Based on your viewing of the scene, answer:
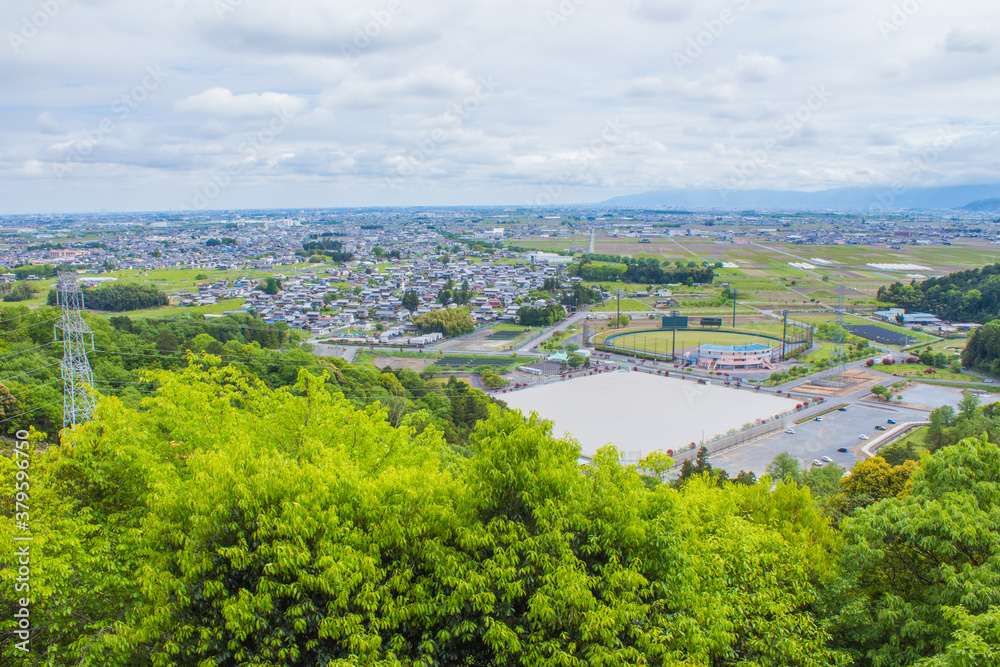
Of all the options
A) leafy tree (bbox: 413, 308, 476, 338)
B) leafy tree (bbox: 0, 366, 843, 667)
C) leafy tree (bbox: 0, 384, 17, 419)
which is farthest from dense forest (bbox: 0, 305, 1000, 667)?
leafy tree (bbox: 413, 308, 476, 338)

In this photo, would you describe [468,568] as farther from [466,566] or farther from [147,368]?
[147,368]

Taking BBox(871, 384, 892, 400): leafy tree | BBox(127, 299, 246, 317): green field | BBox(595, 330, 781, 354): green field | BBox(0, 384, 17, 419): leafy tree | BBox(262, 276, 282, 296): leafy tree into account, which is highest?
BBox(262, 276, 282, 296): leafy tree

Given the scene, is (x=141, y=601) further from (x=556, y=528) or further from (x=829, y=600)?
(x=829, y=600)

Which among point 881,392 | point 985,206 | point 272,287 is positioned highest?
point 985,206

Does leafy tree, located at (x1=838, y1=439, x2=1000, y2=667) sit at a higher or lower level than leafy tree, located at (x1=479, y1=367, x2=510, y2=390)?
higher

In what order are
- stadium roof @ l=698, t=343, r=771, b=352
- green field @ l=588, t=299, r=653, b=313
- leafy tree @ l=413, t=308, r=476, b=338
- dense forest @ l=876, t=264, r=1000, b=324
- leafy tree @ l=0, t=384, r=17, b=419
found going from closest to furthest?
leafy tree @ l=0, t=384, r=17, b=419, stadium roof @ l=698, t=343, r=771, b=352, leafy tree @ l=413, t=308, r=476, b=338, dense forest @ l=876, t=264, r=1000, b=324, green field @ l=588, t=299, r=653, b=313

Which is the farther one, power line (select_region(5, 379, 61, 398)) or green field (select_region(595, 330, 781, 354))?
green field (select_region(595, 330, 781, 354))

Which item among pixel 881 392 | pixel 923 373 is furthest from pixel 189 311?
pixel 923 373

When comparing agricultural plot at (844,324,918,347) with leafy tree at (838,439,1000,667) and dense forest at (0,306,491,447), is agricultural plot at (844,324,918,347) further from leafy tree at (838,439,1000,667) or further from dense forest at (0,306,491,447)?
leafy tree at (838,439,1000,667)
